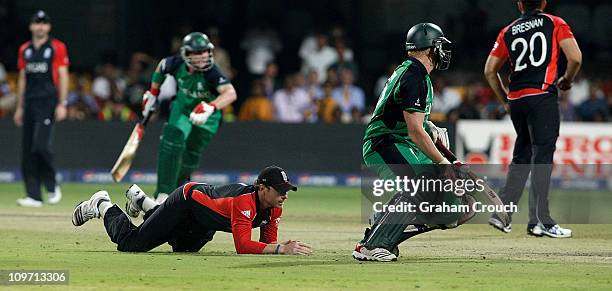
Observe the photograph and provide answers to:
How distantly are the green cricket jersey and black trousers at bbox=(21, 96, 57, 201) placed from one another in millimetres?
7337

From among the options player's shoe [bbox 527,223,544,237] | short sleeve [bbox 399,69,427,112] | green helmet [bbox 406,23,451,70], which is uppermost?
green helmet [bbox 406,23,451,70]

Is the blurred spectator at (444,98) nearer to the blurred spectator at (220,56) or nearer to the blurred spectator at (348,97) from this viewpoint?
the blurred spectator at (348,97)

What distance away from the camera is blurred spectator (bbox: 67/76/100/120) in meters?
21.5

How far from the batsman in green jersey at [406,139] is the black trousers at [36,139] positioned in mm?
7328

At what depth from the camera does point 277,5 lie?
24531mm

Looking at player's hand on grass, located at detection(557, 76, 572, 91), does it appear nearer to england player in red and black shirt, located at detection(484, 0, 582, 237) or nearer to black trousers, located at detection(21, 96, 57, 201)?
england player in red and black shirt, located at detection(484, 0, 582, 237)

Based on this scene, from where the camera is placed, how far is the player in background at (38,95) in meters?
15.9

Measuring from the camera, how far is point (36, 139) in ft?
52.5

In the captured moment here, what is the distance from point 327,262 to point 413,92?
1465 mm

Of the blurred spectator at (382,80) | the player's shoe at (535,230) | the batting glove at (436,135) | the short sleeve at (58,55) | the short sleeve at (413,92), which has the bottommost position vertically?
the blurred spectator at (382,80)

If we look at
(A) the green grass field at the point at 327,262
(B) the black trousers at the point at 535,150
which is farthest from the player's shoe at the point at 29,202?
(B) the black trousers at the point at 535,150

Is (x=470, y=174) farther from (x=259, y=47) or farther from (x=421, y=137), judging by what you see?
(x=259, y=47)

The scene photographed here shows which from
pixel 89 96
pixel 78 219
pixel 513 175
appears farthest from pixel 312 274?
pixel 89 96

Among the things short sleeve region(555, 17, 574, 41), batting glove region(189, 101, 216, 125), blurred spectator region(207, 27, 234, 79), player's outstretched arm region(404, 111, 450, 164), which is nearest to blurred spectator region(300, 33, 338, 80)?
blurred spectator region(207, 27, 234, 79)
